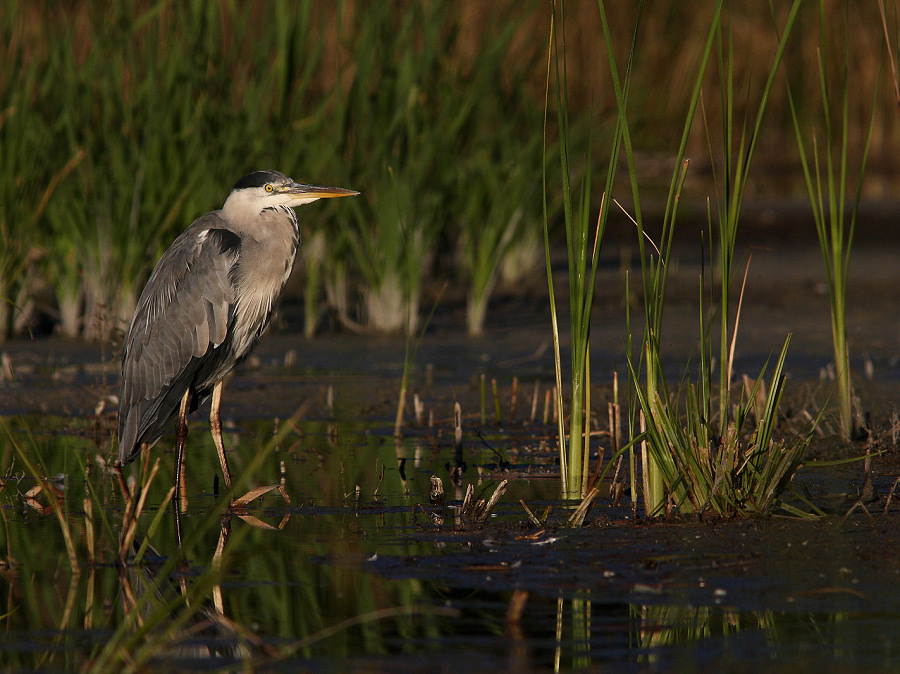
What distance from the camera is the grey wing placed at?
18.5ft

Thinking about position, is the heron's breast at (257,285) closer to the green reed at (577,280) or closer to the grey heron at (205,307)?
the grey heron at (205,307)

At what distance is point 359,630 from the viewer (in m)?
3.31

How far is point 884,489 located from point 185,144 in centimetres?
507

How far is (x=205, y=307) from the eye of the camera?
18.7ft

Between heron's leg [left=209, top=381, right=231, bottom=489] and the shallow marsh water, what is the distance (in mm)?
108

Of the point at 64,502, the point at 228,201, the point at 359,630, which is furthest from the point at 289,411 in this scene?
the point at 359,630

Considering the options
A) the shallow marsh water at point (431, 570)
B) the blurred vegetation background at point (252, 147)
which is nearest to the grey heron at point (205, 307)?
the shallow marsh water at point (431, 570)

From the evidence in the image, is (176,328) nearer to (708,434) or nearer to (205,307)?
(205,307)

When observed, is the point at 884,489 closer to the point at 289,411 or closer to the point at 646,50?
the point at 289,411

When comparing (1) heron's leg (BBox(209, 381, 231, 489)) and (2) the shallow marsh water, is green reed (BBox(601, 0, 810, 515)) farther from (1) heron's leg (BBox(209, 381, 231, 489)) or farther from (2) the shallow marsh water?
(1) heron's leg (BBox(209, 381, 231, 489))

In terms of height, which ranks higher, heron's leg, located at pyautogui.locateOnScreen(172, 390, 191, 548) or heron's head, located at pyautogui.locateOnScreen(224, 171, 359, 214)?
heron's head, located at pyautogui.locateOnScreen(224, 171, 359, 214)

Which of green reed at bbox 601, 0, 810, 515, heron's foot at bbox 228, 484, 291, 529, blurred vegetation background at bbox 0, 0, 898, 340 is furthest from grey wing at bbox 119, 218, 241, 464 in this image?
green reed at bbox 601, 0, 810, 515

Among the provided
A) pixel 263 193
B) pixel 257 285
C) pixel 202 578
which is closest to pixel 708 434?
pixel 202 578

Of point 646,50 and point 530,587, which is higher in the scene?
point 646,50
